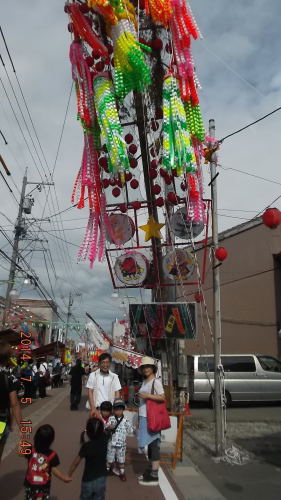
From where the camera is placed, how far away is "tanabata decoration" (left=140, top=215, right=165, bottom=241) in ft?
29.4

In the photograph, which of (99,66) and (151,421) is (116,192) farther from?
(151,421)

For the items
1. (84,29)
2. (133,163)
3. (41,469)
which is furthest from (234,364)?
(41,469)

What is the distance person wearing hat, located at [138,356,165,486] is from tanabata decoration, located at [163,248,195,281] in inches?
140

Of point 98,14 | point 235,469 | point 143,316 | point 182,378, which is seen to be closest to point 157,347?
point 143,316

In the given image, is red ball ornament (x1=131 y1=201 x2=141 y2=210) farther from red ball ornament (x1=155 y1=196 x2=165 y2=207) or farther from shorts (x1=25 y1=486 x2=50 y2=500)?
shorts (x1=25 y1=486 x2=50 y2=500)

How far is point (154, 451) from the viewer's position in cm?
534

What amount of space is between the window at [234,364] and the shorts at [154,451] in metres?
8.69

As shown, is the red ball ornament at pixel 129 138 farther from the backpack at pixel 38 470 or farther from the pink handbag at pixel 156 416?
the backpack at pixel 38 470

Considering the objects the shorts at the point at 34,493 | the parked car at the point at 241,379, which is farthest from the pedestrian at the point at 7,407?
the parked car at the point at 241,379

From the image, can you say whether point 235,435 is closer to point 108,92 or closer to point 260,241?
point 108,92

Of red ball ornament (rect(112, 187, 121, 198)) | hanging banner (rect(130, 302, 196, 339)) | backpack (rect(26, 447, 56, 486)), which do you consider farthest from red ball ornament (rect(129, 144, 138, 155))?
backpack (rect(26, 447, 56, 486))

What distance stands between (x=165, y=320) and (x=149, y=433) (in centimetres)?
430

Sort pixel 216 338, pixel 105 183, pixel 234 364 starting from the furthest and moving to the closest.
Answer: pixel 234 364, pixel 105 183, pixel 216 338

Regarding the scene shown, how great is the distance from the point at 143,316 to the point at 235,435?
3.36m
